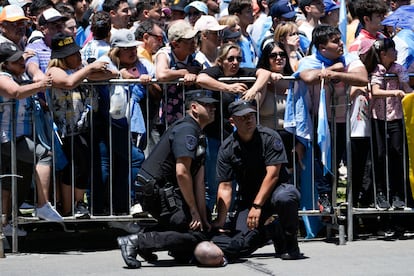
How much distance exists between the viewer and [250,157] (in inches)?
366

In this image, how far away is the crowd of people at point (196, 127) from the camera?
358 inches

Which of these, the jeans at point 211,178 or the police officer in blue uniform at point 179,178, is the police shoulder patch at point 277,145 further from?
the jeans at point 211,178

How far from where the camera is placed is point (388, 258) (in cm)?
926

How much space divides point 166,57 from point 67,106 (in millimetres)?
1091

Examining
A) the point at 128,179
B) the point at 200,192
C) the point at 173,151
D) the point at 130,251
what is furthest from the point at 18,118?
the point at 200,192

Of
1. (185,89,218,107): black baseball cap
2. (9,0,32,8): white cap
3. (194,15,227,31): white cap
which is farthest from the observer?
(9,0,32,8): white cap

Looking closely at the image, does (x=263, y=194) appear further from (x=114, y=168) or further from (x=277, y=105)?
(x=114, y=168)

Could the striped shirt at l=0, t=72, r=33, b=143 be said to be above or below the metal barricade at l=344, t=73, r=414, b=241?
above

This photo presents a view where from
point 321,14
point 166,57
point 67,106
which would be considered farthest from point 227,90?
point 321,14

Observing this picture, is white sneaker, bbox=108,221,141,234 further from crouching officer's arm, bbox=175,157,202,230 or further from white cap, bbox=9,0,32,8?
white cap, bbox=9,0,32,8

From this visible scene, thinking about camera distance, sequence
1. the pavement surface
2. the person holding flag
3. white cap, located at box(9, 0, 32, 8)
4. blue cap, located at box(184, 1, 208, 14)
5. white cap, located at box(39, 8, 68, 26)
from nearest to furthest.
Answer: the pavement surface, the person holding flag, white cap, located at box(39, 8, 68, 26), white cap, located at box(9, 0, 32, 8), blue cap, located at box(184, 1, 208, 14)

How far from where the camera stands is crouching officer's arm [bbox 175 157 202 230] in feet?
29.2

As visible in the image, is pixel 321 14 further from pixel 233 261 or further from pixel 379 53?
pixel 233 261

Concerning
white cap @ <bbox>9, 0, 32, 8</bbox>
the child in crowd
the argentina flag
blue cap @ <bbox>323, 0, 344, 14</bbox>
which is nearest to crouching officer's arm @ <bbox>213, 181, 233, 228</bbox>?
the argentina flag
